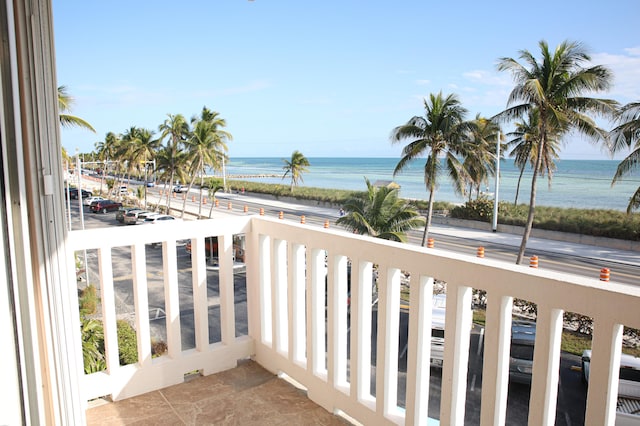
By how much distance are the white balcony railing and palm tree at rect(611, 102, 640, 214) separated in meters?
17.9

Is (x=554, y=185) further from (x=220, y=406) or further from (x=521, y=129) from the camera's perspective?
(x=220, y=406)

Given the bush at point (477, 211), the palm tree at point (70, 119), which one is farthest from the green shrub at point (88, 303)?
the bush at point (477, 211)

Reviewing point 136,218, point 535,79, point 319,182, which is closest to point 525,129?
point 535,79

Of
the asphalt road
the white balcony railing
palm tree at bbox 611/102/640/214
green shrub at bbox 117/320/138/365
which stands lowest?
the asphalt road

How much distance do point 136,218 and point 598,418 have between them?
3495 centimetres

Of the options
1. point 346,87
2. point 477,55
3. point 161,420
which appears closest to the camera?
point 161,420

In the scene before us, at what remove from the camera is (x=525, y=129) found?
29.6 m

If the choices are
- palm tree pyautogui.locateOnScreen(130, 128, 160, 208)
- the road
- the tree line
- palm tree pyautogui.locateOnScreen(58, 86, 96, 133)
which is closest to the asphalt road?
the road

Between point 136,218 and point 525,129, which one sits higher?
point 525,129

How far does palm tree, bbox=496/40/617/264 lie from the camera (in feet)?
58.9

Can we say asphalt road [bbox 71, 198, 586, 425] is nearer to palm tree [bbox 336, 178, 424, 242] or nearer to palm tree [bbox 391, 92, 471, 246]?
palm tree [bbox 336, 178, 424, 242]

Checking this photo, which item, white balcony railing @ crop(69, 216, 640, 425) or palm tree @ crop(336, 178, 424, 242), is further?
palm tree @ crop(336, 178, 424, 242)

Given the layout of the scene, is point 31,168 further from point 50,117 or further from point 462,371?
point 462,371

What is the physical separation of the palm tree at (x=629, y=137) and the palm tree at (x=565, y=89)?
3.80 ft
